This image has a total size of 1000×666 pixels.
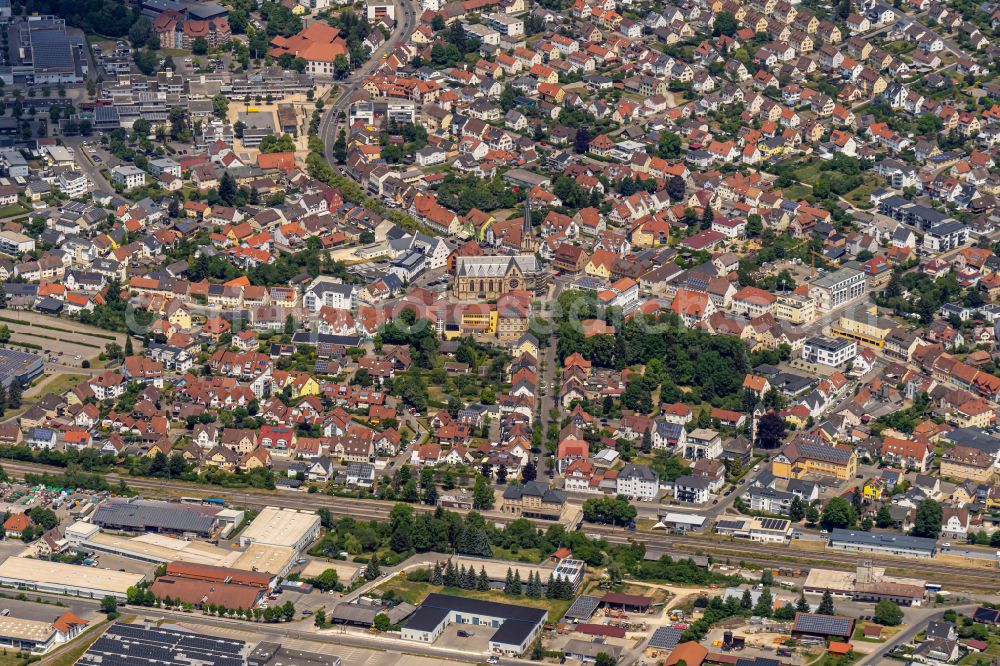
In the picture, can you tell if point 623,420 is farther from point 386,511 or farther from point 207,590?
point 207,590

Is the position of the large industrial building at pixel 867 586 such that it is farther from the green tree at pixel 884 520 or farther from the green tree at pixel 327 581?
the green tree at pixel 327 581

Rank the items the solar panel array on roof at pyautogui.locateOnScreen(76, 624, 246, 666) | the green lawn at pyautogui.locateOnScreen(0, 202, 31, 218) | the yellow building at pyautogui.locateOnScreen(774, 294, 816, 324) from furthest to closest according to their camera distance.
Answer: the green lawn at pyautogui.locateOnScreen(0, 202, 31, 218) → the yellow building at pyautogui.locateOnScreen(774, 294, 816, 324) → the solar panel array on roof at pyautogui.locateOnScreen(76, 624, 246, 666)

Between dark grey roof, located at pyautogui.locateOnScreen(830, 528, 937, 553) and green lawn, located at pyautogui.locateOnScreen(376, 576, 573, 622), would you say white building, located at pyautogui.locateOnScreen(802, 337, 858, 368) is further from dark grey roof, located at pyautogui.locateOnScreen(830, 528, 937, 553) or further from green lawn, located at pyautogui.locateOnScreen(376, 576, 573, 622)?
green lawn, located at pyautogui.locateOnScreen(376, 576, 573, 622)

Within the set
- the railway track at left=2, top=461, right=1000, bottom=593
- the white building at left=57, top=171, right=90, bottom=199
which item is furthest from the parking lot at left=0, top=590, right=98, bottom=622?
the white building at left=57, top=171, right=90, bottom=199

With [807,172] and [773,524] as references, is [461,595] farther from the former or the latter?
[807,172]

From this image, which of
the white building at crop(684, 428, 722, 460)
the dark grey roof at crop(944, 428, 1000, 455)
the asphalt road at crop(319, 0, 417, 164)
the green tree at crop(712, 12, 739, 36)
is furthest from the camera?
the green tree at crop(712, 12, 739, 36)

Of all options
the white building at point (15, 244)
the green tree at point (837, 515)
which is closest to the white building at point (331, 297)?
the white building at point (15, 244)

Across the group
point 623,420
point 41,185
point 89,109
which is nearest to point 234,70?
point 89,109
